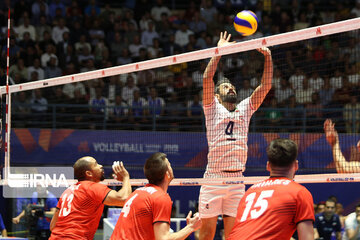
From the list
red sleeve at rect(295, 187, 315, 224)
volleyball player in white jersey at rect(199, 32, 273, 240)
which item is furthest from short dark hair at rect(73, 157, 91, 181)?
red sleeve at rect(295, 187, 315, 224)

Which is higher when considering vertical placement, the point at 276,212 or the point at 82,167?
the point at 82,167

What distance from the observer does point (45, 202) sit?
Result: 1477cm

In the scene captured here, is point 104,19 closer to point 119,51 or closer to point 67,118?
point 119,51

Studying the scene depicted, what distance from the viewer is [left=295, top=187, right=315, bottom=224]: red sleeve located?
4.70 metres

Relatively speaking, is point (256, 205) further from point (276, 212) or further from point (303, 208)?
point (303, 208)

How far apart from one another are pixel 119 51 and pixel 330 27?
43.9ft

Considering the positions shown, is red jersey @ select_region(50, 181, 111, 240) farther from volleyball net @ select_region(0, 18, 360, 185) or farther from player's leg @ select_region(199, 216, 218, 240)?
volleyball net @ select_region(0, 18, 360, 185)

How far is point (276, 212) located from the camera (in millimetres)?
4805

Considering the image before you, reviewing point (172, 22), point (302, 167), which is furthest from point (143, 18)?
point (302, 167)

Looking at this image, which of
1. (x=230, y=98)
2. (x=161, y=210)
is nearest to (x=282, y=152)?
(x=161, y=210)

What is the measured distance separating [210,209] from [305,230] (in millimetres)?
3382

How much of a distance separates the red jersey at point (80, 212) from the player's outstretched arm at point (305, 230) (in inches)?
122

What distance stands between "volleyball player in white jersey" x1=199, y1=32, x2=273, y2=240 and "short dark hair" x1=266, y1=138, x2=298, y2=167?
307cm

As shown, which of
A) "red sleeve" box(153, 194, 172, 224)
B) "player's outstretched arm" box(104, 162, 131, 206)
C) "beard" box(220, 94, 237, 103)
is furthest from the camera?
"beard" box(220, 94, 237, 103)
